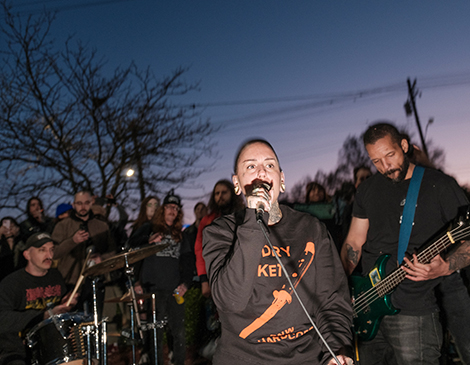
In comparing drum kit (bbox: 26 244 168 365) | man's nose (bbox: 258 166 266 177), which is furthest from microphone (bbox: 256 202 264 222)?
drum kit (bbox: 26 244 168 365)

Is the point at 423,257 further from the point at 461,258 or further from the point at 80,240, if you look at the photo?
the point at 80,240

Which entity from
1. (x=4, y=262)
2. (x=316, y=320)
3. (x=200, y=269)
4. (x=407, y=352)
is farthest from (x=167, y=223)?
(x=316, y=320)

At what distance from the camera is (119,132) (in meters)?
14.5

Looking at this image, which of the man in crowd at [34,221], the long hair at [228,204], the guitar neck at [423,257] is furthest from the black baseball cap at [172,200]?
the guitar neck at [423,257]

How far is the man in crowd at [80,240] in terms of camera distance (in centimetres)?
644

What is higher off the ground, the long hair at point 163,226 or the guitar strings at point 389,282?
the long hair at point 163,226

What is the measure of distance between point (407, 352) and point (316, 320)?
1.87 meters

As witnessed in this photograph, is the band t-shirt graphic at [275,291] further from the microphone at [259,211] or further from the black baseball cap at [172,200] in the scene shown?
the black baseball cap at [172,200]

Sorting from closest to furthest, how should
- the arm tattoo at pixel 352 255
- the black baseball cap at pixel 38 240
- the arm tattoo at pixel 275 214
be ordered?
the arm tattoo at pixel 275 214
the arm tattoo at pixel 352 255
the black baseball cap at pixel 38 240

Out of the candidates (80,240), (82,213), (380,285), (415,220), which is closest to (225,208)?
(80,240)

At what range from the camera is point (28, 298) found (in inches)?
208

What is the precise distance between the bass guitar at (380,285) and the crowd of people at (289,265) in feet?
0.07

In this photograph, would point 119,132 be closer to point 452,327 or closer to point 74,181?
point 74,181

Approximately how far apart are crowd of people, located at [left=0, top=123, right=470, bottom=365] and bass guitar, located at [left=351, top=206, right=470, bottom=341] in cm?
2
